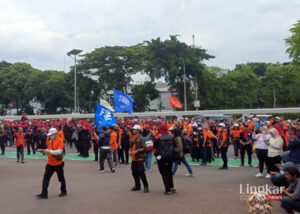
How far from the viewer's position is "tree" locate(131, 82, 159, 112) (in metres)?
49.2

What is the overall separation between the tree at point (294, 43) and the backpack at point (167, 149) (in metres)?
15.6

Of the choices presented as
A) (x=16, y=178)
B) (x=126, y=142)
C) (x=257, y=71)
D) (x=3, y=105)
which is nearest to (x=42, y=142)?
(x=126, y=142)

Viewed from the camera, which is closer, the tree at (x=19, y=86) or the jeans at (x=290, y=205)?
the jeans at (x=290, y=205)

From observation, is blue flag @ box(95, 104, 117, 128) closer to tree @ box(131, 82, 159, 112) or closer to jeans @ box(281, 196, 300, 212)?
jeans @ box(281, 196, 300, 212)

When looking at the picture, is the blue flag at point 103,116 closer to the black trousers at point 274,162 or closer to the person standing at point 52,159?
the person standing at point 52,159

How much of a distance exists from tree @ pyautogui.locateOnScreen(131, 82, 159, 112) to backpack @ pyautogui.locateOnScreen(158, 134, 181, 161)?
131 ft

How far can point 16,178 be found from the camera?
12.9 metres

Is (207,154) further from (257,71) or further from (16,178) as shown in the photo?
(257,71)

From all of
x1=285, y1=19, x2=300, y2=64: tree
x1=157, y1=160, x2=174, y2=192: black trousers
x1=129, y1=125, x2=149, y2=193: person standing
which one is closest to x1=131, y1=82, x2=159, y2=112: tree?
x1=285, y1=19, x2=300, y2=64: tree

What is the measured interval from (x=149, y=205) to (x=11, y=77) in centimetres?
5894

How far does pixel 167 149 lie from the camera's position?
30.6 ft

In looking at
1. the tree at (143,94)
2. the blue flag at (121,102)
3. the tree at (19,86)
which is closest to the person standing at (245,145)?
the blue flag at (121,102)

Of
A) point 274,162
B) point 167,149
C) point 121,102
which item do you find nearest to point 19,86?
point 121,102

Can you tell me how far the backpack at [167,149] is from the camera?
30.6 ft
